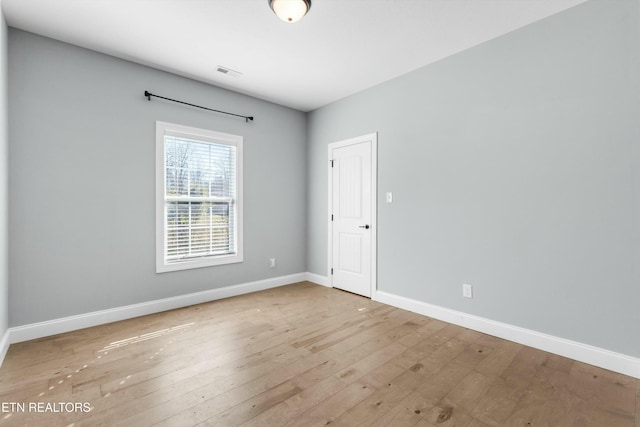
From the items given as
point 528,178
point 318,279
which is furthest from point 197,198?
point 528,178

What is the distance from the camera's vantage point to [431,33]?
9.02ft

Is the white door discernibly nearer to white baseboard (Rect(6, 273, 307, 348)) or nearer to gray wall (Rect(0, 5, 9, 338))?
white baseboard (Rect(6, 273, 307, 348))

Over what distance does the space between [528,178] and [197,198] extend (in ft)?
12.1

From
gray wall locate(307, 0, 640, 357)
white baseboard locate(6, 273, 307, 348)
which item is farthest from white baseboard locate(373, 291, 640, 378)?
white baseboard locate(6, 273, 307, 348)

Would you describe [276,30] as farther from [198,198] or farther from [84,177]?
[84,177]

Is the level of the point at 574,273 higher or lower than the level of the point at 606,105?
lower

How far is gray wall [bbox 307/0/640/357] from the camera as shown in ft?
7.27

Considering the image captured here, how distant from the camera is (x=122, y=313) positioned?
3.22 metres

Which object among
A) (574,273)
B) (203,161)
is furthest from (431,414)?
(203,161)

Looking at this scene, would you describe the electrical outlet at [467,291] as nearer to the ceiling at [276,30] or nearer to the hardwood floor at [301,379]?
the hardwood floor at [301,379]

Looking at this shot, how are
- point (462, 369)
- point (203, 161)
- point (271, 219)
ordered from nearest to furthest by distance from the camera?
point (462, 369) < point (203, 161) < point (271, 219)

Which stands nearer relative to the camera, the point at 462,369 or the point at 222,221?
the point at 462,369

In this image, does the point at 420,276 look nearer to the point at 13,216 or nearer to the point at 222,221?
the point at 222,221

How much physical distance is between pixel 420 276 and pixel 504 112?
192 cm
